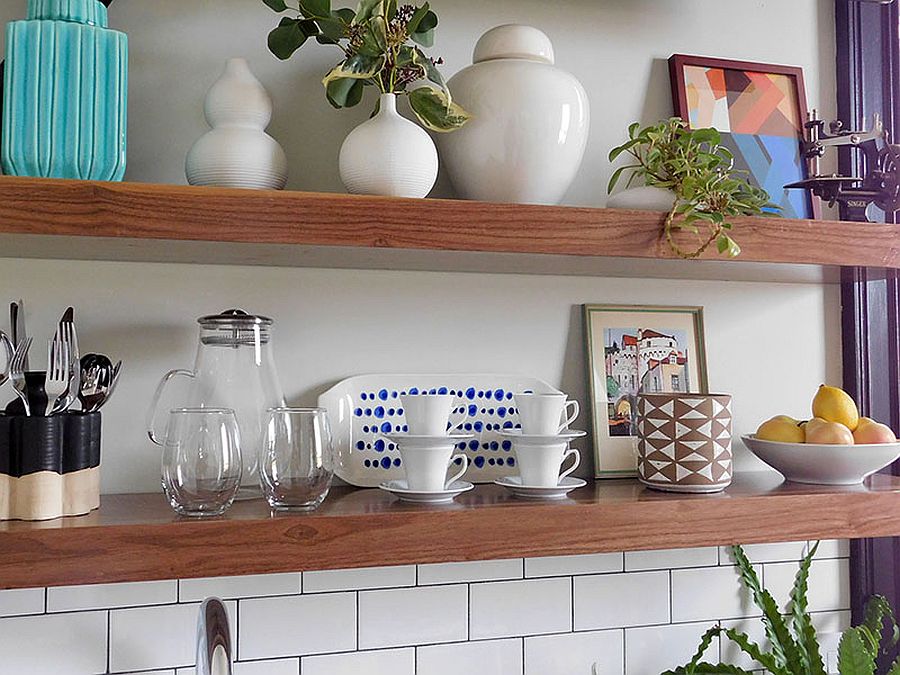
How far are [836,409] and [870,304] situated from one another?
314 millimetres

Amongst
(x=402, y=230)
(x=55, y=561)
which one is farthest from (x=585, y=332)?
(x=55, y=561)

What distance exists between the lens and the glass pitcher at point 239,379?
1266 mm

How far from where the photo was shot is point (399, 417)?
1.41m

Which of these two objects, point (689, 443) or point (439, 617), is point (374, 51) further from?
point (439, 617)

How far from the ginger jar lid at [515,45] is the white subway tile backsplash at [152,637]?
0.91 m

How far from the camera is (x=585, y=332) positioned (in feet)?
4.96

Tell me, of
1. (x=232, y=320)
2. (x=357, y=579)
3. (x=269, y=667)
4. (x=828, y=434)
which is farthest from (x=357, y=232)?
(x=828, y=434)

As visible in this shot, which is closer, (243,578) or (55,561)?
(55,561)

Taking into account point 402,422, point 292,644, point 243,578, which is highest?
point 402,422

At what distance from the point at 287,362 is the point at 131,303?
0.24 m

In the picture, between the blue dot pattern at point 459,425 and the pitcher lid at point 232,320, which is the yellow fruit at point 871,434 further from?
the pitcher lid at point 232,320

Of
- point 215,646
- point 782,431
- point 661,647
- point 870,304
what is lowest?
point 661,647

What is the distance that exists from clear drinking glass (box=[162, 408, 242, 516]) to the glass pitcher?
93 mm

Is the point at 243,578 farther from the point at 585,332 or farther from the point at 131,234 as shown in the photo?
the point at 585,332
